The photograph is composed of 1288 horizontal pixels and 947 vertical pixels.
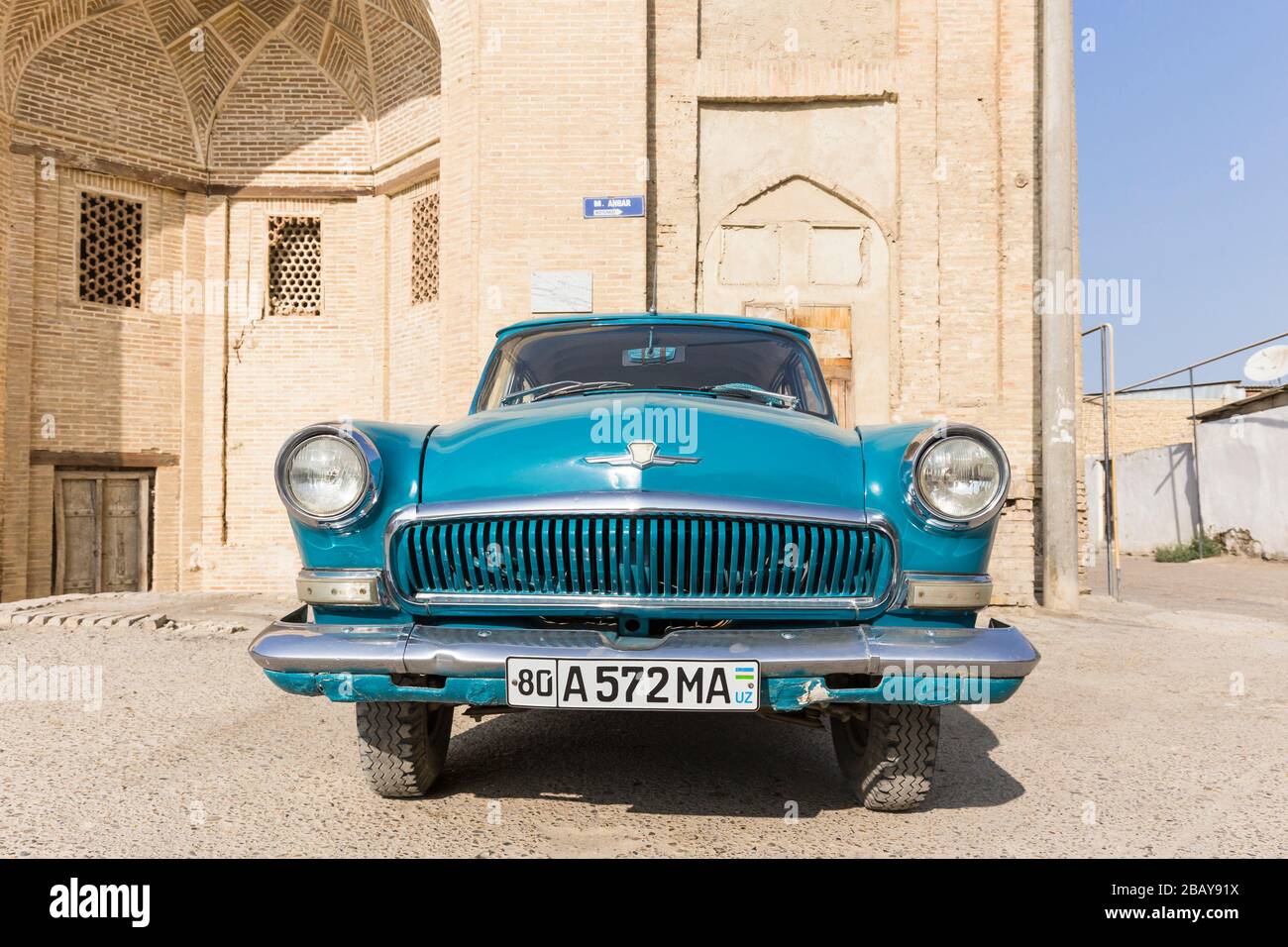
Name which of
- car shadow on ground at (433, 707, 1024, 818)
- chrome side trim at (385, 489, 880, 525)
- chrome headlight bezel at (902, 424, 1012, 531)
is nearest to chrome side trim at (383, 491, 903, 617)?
chrome side trim at (385, 489, 880, 525)

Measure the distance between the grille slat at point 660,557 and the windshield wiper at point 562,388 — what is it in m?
1.01

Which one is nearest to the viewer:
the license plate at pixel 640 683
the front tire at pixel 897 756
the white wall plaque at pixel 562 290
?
the license plate at pixel 640 683

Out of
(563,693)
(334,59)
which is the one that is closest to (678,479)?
(563,693)

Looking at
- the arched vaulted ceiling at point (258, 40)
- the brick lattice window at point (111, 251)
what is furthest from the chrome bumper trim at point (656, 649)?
the brick lattice window at point (111, 251)

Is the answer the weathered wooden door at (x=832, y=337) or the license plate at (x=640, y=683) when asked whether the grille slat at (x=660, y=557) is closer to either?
the license plate at (x=640, y=683)

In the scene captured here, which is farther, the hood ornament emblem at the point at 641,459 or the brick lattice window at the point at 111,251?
the brick lattice window at the point at 111,251

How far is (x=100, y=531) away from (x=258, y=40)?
6615 mm

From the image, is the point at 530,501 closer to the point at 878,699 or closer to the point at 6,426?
the point at 878,699

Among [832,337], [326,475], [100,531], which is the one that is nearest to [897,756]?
[326,475]

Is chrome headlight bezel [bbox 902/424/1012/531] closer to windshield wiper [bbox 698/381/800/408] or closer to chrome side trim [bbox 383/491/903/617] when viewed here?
chrome side trim [bbox 383/491/903/617]

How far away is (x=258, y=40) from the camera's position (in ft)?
37.0

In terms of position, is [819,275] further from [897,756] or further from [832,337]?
[897,756]

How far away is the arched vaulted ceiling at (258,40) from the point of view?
10.5 meters

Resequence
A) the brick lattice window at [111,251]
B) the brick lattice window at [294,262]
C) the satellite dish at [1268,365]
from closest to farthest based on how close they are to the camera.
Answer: the brick lattice window at [111,251], the brick lattice window at [294,262], the satellite dish at [1268,365]
